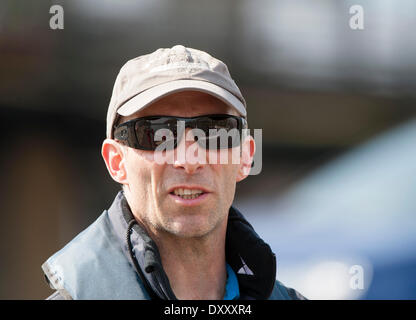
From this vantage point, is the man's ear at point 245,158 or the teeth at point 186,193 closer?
the teeth at point 186,193

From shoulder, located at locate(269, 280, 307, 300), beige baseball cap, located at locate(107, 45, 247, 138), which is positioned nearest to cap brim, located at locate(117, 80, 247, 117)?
beige baseball cap, located at locate(107, 45, 247, 138)

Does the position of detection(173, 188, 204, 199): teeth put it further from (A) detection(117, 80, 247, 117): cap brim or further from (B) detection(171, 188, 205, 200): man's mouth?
(A) detection(117, 80, 247, 117): cap brim

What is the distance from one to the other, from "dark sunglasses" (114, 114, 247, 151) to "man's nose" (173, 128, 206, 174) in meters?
0.01

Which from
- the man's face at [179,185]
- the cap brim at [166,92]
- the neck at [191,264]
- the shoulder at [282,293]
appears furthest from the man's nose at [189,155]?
the shoulder at [282,293]

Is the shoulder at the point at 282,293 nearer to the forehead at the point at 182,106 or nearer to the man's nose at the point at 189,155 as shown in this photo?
the man's nose at the point at 189,155

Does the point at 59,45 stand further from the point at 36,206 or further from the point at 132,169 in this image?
the point at 132,169

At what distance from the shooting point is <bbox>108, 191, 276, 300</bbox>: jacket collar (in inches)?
52.9

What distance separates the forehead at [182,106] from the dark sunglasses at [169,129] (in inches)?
0.7

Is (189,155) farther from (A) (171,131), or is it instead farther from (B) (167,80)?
(B) (167,80)

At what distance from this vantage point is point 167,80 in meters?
1.40

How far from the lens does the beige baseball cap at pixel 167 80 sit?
138cm

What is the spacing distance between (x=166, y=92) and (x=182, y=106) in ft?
0.28
